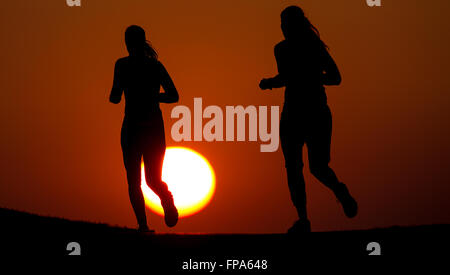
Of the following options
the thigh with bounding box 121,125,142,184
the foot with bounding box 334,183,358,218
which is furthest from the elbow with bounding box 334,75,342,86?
the thigh with bounding box 121,125,142,184

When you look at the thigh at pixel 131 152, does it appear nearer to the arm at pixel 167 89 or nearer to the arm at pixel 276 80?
the arm at pixel 167 89

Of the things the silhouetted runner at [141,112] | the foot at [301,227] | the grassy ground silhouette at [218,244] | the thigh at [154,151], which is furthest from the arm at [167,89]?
the foot at [301,227]

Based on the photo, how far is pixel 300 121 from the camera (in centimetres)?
870

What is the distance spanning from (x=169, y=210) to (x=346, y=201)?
2262 millimetres

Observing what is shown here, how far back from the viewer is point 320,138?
8789 millimetres

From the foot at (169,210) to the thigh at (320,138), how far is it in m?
1.89

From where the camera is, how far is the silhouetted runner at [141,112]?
9.03 meters

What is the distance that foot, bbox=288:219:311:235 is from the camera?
870 cm

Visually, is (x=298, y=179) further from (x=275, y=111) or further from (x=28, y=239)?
(x=28, y=239)

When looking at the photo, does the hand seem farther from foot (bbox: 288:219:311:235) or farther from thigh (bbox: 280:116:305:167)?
foot (bbox: 288:219:311:235)

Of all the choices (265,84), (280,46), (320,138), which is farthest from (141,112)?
(320,138)
